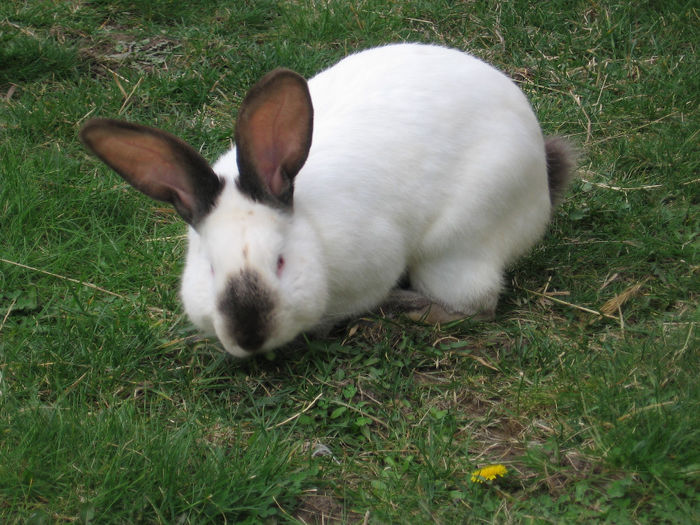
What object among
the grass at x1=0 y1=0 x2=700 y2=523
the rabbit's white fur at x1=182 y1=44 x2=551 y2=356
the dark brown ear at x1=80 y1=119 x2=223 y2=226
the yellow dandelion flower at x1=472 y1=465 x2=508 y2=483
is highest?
the dark brown ear at x1=80 y1=119 x2=223 y2=226

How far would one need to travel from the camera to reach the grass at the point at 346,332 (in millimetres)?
2918

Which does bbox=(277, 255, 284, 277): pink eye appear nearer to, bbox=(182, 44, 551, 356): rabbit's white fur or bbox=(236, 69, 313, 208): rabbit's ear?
bbox=(182, 44, 551, 356): rabbit's white fur

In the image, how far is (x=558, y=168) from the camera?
4.32m

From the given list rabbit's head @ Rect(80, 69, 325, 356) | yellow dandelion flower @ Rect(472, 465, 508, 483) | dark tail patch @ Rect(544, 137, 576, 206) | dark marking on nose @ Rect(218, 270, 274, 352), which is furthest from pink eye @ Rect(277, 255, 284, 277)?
dark tail patch @ Rect(544, 137, 576, 206)

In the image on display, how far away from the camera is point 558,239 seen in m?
4.32

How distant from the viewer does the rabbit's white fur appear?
348cm

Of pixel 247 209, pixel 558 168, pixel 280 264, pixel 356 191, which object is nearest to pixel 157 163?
pixel 247 209

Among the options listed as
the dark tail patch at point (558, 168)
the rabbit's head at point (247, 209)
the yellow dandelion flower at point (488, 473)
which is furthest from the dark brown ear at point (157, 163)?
the dark tail patch at point (558, 168)

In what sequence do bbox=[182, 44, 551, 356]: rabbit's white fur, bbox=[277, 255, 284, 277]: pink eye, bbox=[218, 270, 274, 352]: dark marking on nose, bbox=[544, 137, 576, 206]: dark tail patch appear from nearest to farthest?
bbox=[218, 270, 274, 352]: dark marking on nose
bbox=[277, 255, 284, 277]: pink eye
bbox=[182, 44, 551, 356]: rabbit's white fur
bbox=[544, 137, 576, 206]: dark tail patch

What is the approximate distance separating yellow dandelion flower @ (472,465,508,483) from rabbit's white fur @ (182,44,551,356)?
0.83 meters

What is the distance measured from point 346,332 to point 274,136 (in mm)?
991

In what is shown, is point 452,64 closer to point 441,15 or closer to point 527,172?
point 527,172

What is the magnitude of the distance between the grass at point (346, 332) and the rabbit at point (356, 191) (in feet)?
0.90

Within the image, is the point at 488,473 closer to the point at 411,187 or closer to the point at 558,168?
the point at 411,187
